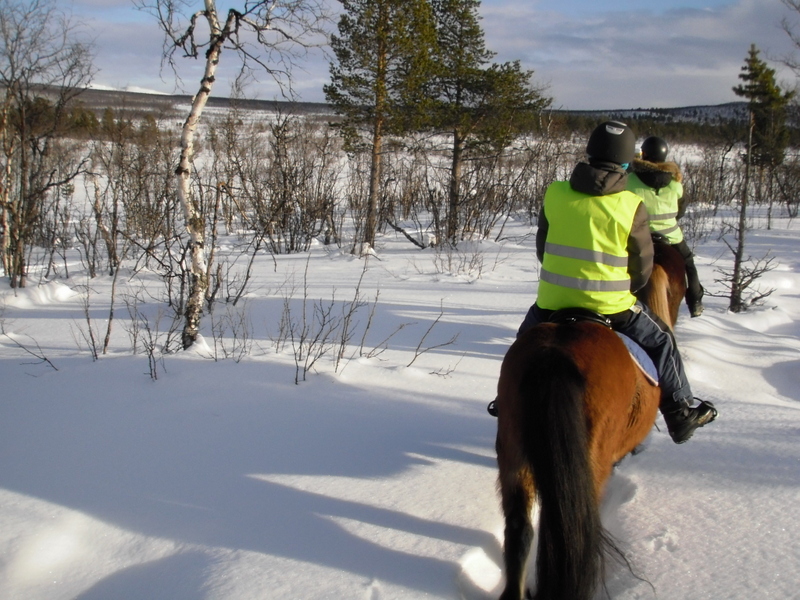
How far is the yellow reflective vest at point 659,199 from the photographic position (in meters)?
4.48

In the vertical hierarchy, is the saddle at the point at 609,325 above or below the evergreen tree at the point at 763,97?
below

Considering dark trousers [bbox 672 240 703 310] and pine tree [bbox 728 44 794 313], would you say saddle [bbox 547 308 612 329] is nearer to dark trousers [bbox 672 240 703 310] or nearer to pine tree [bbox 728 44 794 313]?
dark trousers [bbox 672 240 703 310]

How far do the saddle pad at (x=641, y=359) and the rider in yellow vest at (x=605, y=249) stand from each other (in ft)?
0.34

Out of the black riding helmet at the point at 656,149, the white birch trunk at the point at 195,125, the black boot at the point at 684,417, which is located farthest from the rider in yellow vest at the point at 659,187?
the white birch trunk at the point at 195,125

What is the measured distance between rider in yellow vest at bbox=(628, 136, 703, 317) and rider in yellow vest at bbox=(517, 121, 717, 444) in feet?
6.91

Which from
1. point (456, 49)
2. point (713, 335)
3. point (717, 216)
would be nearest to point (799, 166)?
point (717, 216)

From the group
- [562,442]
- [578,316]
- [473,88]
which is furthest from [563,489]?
[473,88]

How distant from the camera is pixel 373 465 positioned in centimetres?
305

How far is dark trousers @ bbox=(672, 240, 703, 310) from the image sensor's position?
4859 millimetres

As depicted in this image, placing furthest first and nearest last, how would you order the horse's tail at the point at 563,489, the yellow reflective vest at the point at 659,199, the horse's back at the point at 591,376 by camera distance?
the yellow reflective vest at the point at 659,199 → the horse's back at the point at 591,376 → the horse's tail at the point at 563,489

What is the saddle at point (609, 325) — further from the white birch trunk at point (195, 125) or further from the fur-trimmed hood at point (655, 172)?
the white birch trunk at point (195, 125)

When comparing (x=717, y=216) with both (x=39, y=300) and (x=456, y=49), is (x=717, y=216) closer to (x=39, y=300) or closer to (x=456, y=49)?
(x=456, y=49)

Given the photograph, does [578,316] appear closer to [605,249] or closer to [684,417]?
[605,249]

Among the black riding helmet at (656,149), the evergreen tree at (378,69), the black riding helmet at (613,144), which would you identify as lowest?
the black riding helmet at (613,144)
